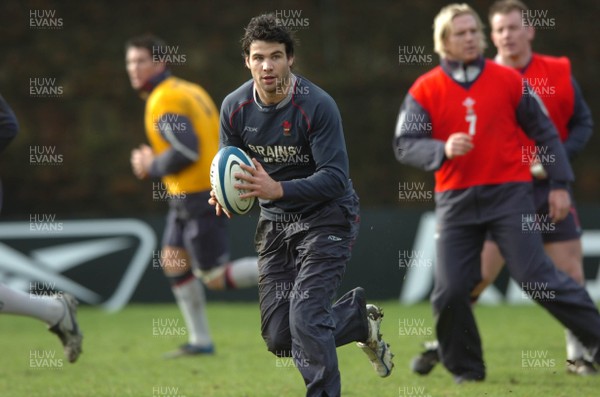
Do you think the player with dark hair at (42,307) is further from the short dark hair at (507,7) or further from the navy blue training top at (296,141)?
the short dark hair at (507,7)

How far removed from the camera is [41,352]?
8.59 m

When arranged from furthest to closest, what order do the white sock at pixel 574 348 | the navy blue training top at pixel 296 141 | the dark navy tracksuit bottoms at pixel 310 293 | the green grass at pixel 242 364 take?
the white sock at pixel 574 348 < the green grass at pixel 242 364 < the navy blue training top at pixel 296 141 < the dark navy tracksuit bottoms at pixel 310 293

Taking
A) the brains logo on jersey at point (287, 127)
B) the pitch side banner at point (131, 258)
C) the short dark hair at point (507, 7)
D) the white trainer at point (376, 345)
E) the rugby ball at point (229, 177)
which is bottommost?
the pitch side banner at point (131, 258)

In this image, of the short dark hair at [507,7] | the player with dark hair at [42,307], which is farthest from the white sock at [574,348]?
the player with dark hair at [42,307]

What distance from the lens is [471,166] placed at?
21.1 ft

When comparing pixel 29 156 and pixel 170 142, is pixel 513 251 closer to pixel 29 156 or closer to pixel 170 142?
pixel 170 142

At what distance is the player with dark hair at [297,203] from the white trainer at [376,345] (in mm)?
65

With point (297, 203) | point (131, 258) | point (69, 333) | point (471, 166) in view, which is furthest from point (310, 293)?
point (131, 258)

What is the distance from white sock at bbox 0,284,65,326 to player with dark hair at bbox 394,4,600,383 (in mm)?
2380

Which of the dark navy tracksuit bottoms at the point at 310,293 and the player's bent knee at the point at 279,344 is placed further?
the player's bent knee at the point at 279,344

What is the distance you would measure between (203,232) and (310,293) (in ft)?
→ 11.3

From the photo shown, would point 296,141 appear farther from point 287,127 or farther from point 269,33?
point 269,33

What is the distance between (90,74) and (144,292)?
4.39 metres

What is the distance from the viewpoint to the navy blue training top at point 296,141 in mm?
5109
